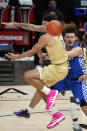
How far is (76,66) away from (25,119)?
151cm

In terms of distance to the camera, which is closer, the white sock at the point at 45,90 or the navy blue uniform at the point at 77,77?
the navy blue uniform at the point at 77,77

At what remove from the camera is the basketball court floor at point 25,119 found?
6.48 m

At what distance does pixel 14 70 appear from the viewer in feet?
37.7

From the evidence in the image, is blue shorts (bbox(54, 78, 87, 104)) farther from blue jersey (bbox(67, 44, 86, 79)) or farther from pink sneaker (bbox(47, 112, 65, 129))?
pink sneaker (bbox(47, 112, 65, 129))

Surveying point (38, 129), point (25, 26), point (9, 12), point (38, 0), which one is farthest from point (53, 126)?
point (38, 0)

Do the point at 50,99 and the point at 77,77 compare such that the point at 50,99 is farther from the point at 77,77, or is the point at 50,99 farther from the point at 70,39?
the point at 70,39

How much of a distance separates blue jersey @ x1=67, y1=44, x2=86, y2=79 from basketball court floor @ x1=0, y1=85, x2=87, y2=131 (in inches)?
31.4

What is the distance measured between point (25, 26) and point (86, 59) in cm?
92

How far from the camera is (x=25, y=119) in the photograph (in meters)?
7.10

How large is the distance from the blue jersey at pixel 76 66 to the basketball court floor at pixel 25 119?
799 mm

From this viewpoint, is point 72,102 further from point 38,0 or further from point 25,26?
point 38,0

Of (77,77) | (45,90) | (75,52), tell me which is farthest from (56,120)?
Answer: (75,52)

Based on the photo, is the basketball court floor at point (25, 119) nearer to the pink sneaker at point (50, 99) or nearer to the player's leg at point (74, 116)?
the player's leg at point (74, 116)

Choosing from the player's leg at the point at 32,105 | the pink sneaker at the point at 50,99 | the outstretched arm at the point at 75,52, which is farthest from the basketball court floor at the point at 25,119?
the outstretched arm at the point at 75,52
